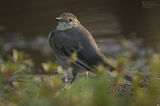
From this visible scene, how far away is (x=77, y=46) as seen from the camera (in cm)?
576

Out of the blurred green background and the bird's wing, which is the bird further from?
the blurred green background

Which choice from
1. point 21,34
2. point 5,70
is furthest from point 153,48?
point 5,70

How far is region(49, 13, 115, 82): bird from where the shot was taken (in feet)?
17.9

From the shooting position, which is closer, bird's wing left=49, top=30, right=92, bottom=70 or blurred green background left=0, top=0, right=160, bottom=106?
bird's wing left=49, top=30, right=92, bottom=70

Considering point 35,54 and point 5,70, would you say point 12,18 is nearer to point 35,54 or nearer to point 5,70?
point 35,54

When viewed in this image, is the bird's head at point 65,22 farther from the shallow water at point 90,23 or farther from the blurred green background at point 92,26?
the shallow water at point 90,23

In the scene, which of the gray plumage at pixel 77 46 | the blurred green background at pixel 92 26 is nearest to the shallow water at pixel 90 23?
the blurred green background at pixel 92 26

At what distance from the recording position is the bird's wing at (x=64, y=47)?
555 cm

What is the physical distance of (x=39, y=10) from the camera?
12.4 m

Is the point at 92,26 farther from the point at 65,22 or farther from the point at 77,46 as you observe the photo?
the point at 77,46

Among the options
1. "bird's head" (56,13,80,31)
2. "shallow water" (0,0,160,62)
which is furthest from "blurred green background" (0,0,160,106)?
"bird's head" (56,13,80,31)

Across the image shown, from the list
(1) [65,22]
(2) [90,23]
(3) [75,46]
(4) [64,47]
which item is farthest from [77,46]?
(2) [90,23]

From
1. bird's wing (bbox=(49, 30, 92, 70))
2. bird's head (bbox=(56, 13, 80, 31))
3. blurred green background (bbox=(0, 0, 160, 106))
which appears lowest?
blurred green background (bbox=(0, 0, 160, 106))

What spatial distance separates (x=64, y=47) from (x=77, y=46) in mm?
229
